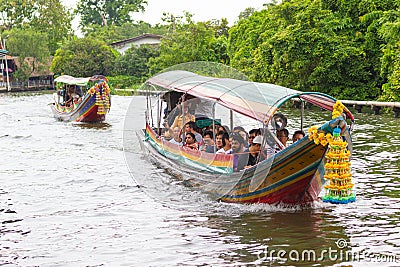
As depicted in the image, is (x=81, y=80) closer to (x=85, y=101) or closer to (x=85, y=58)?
(x=85, y=101)

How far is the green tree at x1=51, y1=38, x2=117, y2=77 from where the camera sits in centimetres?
4616

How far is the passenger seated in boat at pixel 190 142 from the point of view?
10.1 m

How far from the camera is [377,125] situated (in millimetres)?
17438

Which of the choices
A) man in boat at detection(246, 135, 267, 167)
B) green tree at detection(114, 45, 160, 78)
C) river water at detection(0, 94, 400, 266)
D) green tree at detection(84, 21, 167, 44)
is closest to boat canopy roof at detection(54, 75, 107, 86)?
river water at detection(0, 94, 400, 266)

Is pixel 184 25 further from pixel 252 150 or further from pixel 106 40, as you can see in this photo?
pixel 252 150

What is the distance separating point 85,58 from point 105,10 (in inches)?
989

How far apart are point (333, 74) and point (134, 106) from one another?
10439mm

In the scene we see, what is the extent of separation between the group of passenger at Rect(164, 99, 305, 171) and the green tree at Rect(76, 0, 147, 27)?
6049 centimetres

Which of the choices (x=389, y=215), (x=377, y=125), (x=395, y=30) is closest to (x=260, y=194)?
(x=389, y=215)

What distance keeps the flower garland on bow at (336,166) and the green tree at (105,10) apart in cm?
6496

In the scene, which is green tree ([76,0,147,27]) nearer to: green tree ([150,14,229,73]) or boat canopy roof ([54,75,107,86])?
green tree ([150,14,229,73])

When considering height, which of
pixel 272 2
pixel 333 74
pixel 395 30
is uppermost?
pixel 272 2

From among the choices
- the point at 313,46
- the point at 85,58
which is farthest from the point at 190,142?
the point at 85,58

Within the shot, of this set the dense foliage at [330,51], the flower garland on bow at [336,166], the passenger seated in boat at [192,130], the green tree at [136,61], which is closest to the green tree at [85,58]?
the green tree at [136,61]
